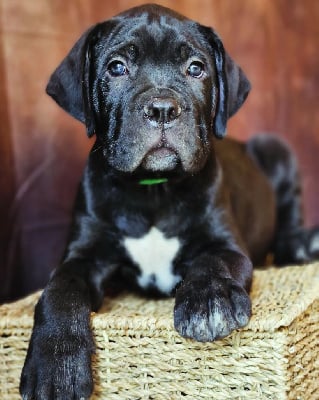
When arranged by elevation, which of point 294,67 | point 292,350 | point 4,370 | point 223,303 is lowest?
point 4,370

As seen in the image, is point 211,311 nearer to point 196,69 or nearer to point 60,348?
point 60,348

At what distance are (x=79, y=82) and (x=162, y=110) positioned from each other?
14.4 inches

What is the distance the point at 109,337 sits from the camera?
1.84m

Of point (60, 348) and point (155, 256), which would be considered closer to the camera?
point (60, 348)

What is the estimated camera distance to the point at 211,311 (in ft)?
5.68

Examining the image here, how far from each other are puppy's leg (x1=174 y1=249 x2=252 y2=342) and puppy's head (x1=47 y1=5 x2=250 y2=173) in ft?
1.03

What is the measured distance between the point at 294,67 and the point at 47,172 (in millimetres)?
1528

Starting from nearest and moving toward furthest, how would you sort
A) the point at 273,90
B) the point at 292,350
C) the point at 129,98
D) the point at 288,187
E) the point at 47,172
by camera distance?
the point at 292,350 → the point at 129,98 → the point at 47,172 → the point at 288,187 → the point at 273,90

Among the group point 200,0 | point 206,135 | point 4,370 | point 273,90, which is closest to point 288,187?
point 273,90

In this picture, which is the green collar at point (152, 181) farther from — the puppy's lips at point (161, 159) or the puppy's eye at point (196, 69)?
the puppy's eye at point (196, 69)

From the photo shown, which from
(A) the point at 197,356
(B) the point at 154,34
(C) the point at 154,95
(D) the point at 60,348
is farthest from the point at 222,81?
(D) the point at 60,348

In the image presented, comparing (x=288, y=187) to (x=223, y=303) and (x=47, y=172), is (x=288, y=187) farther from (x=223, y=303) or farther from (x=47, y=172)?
(x=223, y=303)

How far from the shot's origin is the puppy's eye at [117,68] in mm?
2035

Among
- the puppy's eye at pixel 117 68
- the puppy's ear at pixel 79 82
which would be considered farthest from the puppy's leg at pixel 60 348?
the puppy's eye at pixel 117 68
